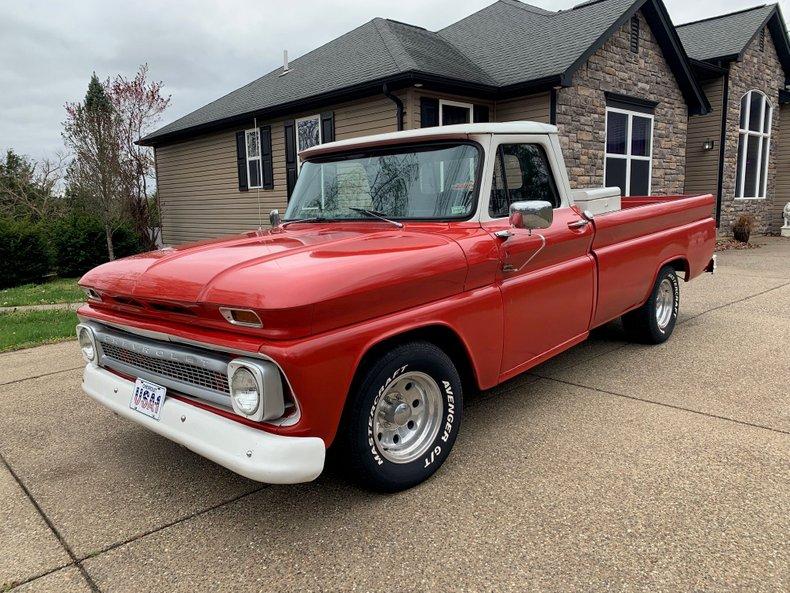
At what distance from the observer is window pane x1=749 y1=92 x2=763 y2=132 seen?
648 inches

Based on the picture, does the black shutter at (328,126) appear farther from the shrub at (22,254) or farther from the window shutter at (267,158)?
the shrub at (22,254)

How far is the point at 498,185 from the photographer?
3.49m

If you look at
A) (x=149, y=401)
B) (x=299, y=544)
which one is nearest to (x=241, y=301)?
(x=149, y=401)

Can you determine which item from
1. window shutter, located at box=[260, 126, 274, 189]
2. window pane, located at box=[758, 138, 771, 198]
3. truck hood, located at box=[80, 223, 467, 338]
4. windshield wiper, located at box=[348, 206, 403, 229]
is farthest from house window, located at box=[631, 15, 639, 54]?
truck hood, located at box=[80, 223, 467, 338]

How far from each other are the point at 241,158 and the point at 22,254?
5.18m

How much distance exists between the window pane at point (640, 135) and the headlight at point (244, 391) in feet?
40.8

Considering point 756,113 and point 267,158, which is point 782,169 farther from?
point 267,158

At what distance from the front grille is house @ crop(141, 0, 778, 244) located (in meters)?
7.77

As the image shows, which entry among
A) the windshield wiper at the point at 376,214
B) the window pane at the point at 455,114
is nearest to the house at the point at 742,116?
the window pane at the point at 455,114

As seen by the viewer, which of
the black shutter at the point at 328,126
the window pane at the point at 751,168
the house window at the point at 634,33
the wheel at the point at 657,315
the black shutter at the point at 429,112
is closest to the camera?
the wheel at the point at 657,315

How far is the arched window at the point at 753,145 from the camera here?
52.9ft

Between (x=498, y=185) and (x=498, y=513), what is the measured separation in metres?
1.83

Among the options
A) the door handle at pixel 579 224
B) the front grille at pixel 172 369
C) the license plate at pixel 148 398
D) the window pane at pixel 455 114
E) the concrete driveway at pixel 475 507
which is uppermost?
the window pane at pixel 455 114

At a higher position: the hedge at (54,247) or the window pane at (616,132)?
the window pane at (616,132)
